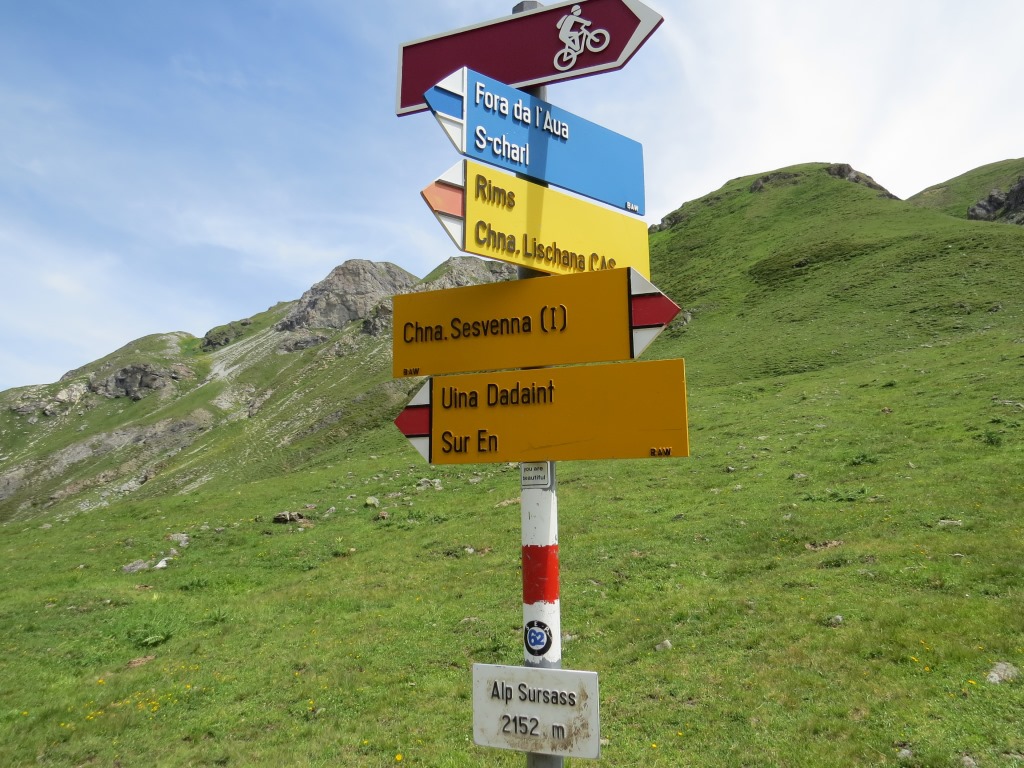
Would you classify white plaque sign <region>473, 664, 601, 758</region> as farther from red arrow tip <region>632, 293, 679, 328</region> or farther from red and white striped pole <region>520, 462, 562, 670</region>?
red arrow tip <region>632, 293, 679, 328</region>

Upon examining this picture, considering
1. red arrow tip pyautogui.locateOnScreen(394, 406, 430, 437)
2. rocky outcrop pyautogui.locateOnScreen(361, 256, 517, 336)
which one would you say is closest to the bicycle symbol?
red arrow tip pyautogui.locateOnScreen(394, 406, 430, 437)

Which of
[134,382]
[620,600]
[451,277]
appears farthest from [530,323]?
[134,382]

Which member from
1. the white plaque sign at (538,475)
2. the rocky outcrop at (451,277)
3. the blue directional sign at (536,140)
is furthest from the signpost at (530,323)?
the rocky outcrop at (451,277)

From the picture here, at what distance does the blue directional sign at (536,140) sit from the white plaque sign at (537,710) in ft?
10.9

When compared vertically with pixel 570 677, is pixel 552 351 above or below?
above

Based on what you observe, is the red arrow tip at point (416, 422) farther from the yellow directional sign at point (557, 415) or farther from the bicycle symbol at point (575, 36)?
the bicycle symbol at point (575, 36)

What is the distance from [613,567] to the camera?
14.5m

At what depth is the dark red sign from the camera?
432 centimetres

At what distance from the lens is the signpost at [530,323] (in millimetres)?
3760

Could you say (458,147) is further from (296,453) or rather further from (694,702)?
(296,453)

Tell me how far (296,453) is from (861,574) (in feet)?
174

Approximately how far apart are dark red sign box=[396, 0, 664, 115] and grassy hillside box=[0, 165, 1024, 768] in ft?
24.9

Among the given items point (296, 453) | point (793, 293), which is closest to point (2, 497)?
point (296, 453)

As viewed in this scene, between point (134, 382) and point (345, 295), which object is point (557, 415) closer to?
point (345, 295)
